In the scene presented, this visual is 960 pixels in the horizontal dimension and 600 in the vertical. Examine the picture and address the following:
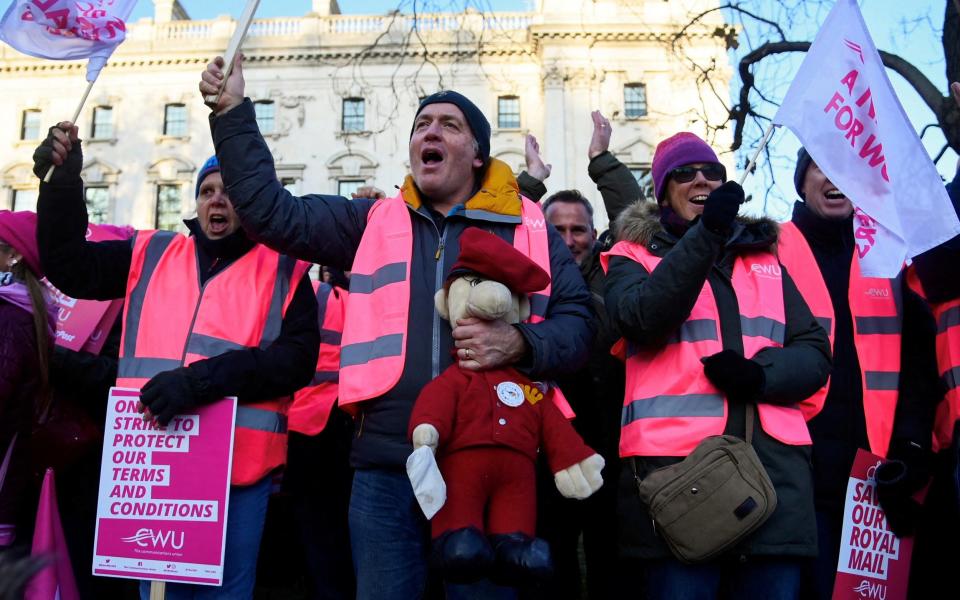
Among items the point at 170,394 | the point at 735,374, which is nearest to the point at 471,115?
the point at 735,374

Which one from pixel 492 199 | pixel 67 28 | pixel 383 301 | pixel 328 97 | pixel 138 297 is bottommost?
pixel 383 301

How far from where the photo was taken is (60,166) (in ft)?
9.86

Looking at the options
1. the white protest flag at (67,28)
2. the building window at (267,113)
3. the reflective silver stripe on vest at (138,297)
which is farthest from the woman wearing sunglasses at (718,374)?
the building window at (267,113)

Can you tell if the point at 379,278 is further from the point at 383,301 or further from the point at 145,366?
the point at 145,366

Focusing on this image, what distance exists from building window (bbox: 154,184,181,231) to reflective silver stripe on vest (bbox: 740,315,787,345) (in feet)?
96.1

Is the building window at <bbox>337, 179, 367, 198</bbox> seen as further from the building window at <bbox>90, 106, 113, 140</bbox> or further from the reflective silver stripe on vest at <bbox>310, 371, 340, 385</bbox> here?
the reflective silver stripe on vest at <bbox>310, 371, 340, 385</bbox>

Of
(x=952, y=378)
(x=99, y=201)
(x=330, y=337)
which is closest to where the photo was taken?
(x=952, y=378)

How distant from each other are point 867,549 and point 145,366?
269cm

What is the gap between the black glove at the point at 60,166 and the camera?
2943mm

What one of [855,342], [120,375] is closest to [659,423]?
[855,342]

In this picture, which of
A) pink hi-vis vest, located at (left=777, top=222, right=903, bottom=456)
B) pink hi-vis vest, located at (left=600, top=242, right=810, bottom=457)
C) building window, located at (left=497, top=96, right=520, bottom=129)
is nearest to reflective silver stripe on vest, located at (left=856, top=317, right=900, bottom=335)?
pink hi-vis vest, located at (left=777, top=222, right=903, bottom=456)

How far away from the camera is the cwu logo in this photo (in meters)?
2.78

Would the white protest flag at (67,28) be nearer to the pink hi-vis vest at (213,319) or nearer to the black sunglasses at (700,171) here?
the pink hi-vis vest at (213,319)

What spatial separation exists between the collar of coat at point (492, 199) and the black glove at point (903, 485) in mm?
1635
